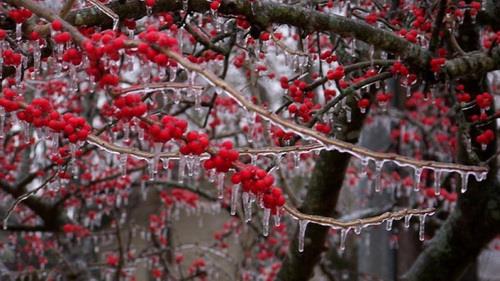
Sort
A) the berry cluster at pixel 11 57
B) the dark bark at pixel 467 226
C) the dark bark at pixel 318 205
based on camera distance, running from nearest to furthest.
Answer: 1. the berry cluster at pixel 11 57
2. the dark bark at pixel 467 226
3. the dark bark at pixel 318 205

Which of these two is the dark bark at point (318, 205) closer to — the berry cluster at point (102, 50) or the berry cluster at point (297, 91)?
the berry cluster at point (297, 91)

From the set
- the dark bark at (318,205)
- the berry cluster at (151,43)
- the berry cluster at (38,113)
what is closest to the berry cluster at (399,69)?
the dark bark at (318,205)

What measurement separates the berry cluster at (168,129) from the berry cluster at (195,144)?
1.1 inches

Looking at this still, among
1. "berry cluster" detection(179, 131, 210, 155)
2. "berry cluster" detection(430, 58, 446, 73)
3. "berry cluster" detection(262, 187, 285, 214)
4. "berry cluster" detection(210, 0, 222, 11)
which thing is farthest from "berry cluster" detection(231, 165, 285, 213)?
"berry cluster" detection(430, 58, 446, 73)

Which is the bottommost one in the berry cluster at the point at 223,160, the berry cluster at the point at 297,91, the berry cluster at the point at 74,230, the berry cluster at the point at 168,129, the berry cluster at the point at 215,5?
the berry cluster at the point at 74,230

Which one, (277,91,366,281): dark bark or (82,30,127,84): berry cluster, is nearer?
(82,30,127,84): berry cluster

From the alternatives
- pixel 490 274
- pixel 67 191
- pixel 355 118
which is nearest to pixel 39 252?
pixel 67 191

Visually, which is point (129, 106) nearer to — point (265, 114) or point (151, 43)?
point (151, 43)

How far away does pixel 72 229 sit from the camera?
17.8 ft

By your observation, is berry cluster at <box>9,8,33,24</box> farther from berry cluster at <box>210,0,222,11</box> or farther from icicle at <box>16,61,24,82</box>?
berry cluster at <box>210,0,222,11</box>

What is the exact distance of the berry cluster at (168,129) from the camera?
5.46ft

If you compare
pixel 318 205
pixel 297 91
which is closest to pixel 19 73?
pixel 297 91

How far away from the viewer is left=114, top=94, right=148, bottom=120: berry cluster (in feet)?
5.54

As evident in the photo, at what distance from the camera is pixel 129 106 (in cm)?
171
